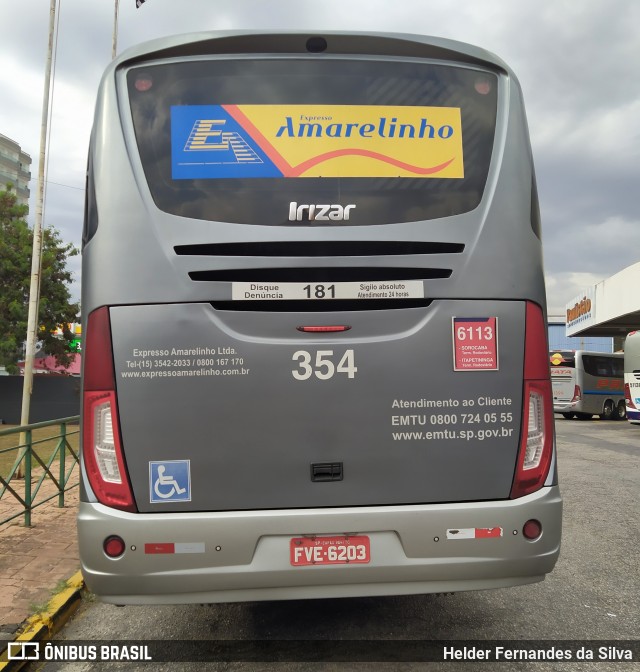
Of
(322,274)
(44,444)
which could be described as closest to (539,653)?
(322,274)

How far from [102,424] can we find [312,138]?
6.02 feet

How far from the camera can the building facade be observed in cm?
9656

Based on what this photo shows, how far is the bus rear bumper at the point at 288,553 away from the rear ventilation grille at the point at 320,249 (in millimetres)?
1278

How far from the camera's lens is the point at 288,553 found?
3.17 m

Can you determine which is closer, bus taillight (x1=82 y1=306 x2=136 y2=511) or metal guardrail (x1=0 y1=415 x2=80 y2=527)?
bus taillight (x1=82 y1=306 x2=136 y2=511)

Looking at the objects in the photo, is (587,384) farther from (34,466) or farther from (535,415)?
(535,415)

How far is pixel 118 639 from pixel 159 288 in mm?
2420

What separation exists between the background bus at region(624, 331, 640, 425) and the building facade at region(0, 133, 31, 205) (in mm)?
92189

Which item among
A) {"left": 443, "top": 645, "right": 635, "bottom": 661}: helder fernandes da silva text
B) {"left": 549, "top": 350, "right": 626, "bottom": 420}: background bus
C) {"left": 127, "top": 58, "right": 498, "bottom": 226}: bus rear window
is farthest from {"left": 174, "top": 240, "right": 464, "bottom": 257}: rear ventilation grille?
{"left": 549, "top": 350, "right": 626, "bottom": 420}: background bus

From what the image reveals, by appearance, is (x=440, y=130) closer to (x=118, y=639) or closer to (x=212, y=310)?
(x=212, y=310)

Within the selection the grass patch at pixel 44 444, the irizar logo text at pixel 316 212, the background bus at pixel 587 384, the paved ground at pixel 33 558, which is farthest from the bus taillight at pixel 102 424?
the background bus at pixel 587 384

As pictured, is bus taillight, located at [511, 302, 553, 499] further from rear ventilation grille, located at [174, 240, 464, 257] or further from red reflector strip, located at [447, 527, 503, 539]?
rear ventilation grille, located at [174, 240, 464, 257]

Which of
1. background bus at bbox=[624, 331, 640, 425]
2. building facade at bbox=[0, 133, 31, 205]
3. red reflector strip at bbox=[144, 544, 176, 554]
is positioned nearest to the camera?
red reflector strip at bbox=[144, 544, 176, 554]

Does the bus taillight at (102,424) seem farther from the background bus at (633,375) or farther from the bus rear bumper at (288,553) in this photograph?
the background bus at (633,375)
